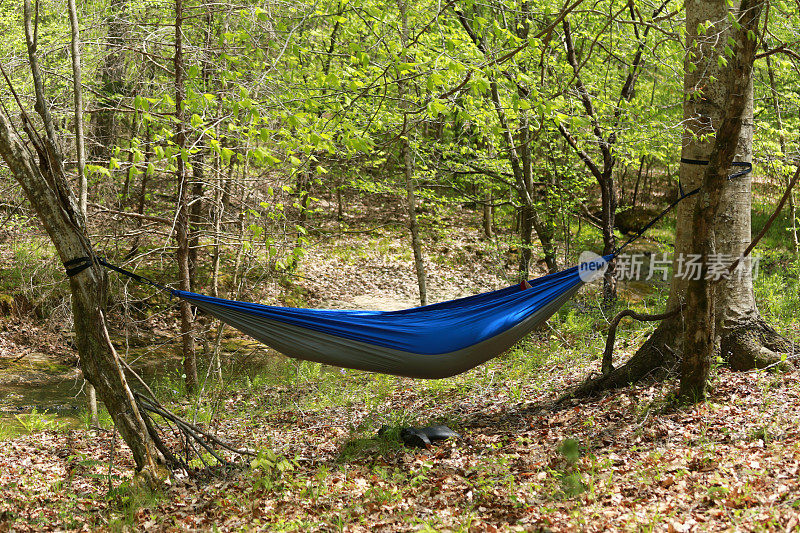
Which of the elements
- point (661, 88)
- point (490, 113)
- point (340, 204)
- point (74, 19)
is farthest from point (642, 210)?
point (74, 19)

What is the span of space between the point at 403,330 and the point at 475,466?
72 centimetres

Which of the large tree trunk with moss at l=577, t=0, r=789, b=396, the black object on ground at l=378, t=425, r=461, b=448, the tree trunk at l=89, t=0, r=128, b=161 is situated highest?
the tree trunk at l=89, t=0, r=128, b=161

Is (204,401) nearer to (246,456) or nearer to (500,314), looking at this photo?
(246,456)

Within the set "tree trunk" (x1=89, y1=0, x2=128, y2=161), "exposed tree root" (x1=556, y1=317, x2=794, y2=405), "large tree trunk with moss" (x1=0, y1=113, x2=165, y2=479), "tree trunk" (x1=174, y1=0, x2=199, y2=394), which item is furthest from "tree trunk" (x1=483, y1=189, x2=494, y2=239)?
"large tree trunk with moss" (x1=0, y1=113, x2=165, y2=479)

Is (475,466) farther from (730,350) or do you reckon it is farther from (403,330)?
(730,350)

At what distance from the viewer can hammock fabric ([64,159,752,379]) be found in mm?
2777

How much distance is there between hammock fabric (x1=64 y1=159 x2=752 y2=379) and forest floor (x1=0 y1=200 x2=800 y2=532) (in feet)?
1.39

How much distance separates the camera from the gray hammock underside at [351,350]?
2785 millimetres

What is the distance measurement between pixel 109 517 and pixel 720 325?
2933 millimetres

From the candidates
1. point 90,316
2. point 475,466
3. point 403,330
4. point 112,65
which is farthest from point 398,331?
point 112,65

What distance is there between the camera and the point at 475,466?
8.19 ft

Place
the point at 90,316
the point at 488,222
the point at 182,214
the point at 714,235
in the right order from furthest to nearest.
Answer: the point at 488,222
the point at 182,214
the point at 714,235
the point at 90,316

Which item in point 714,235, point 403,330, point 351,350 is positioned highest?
point 714,235

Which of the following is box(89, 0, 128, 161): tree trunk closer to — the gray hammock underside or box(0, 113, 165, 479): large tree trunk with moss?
box(0, 113, 165, 479): large tree trunk with moss
